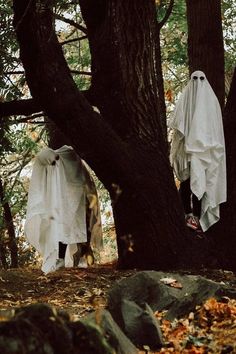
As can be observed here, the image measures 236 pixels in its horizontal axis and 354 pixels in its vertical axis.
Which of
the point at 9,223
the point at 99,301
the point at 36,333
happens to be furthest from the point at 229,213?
the point at 9,223

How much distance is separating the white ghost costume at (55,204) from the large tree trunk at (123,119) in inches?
29.3

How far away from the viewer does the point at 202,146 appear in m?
7.50

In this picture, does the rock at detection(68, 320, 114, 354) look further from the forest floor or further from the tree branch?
the tree branch

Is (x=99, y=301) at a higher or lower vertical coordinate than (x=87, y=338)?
lower

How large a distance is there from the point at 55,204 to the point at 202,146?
1775 millimetres

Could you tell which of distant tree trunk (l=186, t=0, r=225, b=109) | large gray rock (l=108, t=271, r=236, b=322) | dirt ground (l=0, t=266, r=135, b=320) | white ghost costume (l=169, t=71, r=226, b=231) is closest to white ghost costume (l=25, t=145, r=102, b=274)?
dirt ground (l=0, t=266, r=135, b=320)

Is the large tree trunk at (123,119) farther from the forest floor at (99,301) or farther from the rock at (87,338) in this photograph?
the rock at (87,338)

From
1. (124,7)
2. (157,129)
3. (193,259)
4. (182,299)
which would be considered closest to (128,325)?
(182,299)

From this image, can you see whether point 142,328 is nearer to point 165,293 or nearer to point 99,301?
point 165,293

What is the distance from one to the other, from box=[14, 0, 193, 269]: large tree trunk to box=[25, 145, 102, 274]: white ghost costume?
2.44 ft

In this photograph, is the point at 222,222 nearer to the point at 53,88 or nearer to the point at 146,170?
the point at 146,170

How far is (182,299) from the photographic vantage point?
5.26 meters

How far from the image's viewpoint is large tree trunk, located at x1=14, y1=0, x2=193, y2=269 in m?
6.66

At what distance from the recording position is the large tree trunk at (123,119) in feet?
21.9
